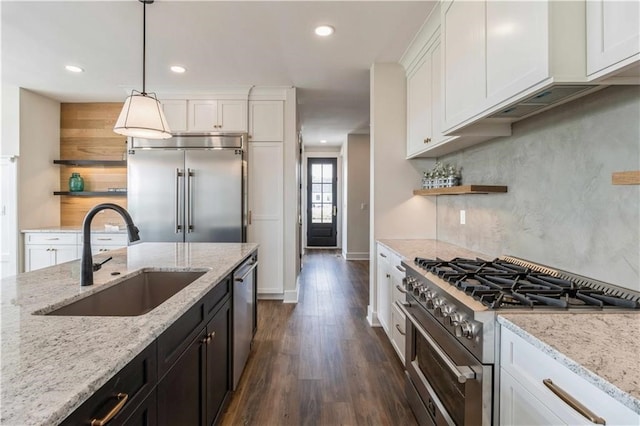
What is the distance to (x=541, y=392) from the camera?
0.86 meters

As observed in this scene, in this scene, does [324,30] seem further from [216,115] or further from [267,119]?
[216,115]

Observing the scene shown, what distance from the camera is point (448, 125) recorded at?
2.01 metres

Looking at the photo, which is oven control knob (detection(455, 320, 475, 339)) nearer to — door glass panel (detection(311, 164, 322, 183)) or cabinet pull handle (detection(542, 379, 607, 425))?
cabinet pull handle (detection(542, 379, 607, 425))

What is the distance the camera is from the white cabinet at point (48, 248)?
3.84 meters

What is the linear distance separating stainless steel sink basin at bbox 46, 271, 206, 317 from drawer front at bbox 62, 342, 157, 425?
21.4 inches

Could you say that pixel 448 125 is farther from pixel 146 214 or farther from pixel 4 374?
pixel 146 214

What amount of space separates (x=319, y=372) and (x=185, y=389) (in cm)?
134

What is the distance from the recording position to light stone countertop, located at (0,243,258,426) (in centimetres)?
59

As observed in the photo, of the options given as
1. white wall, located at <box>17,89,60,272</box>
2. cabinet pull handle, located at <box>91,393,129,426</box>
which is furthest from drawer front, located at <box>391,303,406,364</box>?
white wall, located at <box>17,89,60,272</box>

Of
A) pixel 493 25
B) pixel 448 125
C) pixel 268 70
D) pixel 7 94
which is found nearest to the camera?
pixel 493 25

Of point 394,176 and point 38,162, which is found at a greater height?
point 38,162

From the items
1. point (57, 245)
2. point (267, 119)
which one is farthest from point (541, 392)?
point (57, 245)

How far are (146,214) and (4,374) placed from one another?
3.55 meters

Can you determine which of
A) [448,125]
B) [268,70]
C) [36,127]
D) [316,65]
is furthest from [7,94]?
[448,125]
